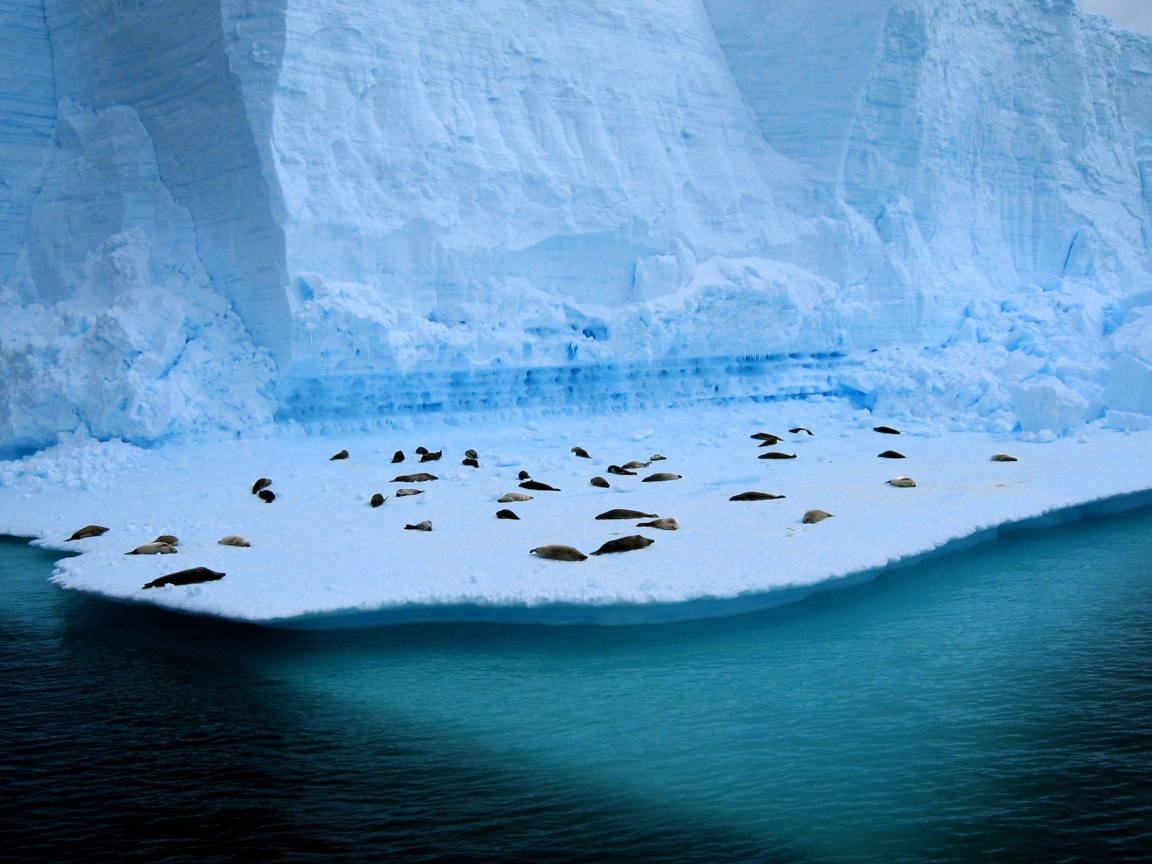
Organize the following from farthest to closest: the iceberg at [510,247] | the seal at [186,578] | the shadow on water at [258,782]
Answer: the iceberg at [510,247]
the seal at [186,578]
the shadow on water at [258,782]

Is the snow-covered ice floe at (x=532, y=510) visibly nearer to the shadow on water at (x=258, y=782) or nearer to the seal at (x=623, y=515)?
the seal at (x=623, y=515)

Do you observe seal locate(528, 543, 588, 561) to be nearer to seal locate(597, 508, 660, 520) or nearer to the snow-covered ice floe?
the snow-covered ice floe

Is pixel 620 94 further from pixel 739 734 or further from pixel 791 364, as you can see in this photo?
pixel 739 734

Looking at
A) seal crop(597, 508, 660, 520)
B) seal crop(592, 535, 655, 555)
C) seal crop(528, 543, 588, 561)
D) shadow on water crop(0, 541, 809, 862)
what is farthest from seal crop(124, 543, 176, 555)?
seal crop(597, 508, 660, 520)

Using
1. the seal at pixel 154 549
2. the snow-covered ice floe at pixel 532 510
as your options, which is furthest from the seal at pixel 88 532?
the seal at pixel 154 549

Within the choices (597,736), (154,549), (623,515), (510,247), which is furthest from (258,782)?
(510,247)

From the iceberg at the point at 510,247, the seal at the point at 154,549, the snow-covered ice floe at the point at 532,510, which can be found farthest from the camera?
the iceberg at the point at 510,247

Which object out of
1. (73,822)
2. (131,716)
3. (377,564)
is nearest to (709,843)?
(73,822)
